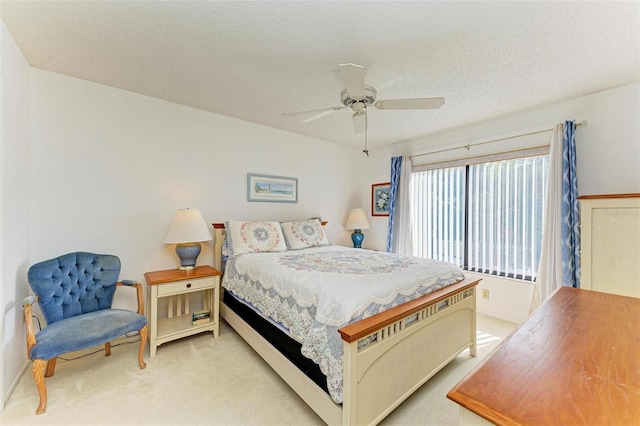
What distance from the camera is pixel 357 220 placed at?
4336 mm

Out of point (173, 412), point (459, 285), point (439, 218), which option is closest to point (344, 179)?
point (439, 218)

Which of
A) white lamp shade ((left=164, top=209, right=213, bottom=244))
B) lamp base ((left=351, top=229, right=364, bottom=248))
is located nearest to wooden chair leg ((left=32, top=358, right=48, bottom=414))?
white lamp shade ((left=164, top=209, right=213, bottom=244))

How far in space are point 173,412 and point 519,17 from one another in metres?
3.28

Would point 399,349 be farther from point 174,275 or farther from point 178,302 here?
point 178,302

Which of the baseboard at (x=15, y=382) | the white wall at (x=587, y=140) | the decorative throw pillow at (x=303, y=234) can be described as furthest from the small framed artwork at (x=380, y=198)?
the baseboard at (x=15, y=382)

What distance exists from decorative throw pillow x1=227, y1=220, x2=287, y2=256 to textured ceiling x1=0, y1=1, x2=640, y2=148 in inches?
54.8

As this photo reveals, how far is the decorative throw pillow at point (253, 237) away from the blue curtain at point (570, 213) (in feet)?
9.68

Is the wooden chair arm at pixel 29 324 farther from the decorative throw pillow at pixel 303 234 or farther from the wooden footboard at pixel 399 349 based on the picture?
the decorative throw pillow at pixel 303 234

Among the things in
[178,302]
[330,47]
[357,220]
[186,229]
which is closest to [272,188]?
[186,229]

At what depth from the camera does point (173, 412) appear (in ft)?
5.52

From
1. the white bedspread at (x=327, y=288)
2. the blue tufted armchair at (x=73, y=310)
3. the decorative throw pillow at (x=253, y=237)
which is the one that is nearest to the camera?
the white bedspread at (x=327, y=288)

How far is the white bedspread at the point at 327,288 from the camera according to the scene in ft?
4.88

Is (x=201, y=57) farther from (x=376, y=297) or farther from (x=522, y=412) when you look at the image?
(x=522, y=412)

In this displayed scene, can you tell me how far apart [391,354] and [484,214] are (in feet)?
8.66
